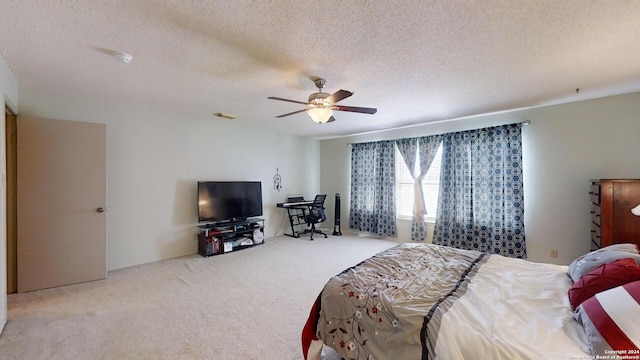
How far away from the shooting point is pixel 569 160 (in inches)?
141

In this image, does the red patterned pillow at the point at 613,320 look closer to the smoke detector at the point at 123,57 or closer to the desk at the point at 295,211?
the smoke detector at the point at 123,57

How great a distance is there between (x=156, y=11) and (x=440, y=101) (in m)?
3.37

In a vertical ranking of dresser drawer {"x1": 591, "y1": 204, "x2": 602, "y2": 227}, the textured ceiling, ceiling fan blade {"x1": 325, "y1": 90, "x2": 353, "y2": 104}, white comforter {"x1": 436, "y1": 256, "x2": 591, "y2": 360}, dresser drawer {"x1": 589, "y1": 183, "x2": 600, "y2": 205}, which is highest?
the textured ceiling

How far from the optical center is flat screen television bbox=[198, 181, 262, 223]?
4414 mm

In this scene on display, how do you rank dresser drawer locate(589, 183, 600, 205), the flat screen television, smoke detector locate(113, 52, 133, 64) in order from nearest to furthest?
smoke detector locate(113, 52, 133, 64), dresser drawer locate(589, 183, 600, 205), the flat screen television

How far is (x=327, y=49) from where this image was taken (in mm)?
2186

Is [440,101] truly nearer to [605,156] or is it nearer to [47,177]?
[605,156]

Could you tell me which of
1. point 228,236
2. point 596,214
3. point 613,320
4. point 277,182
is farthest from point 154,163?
point 596,214

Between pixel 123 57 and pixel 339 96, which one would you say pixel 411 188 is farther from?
pixel 123 57

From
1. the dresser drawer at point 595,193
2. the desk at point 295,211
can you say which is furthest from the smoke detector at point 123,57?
the dresser drawer at point 595,193

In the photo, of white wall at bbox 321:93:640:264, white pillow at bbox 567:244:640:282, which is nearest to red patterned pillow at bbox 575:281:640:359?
white pillow at bbox 567:244:640:282

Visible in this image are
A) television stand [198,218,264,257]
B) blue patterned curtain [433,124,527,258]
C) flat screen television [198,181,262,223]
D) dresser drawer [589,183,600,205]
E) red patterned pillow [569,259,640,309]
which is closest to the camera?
red patterned pillow [569,259,640,309]

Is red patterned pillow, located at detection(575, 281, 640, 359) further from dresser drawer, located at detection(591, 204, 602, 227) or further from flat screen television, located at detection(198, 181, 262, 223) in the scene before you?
flat screen television, located at detection(198, 181, 262, 223)

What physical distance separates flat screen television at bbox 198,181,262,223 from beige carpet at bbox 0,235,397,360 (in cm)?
90
